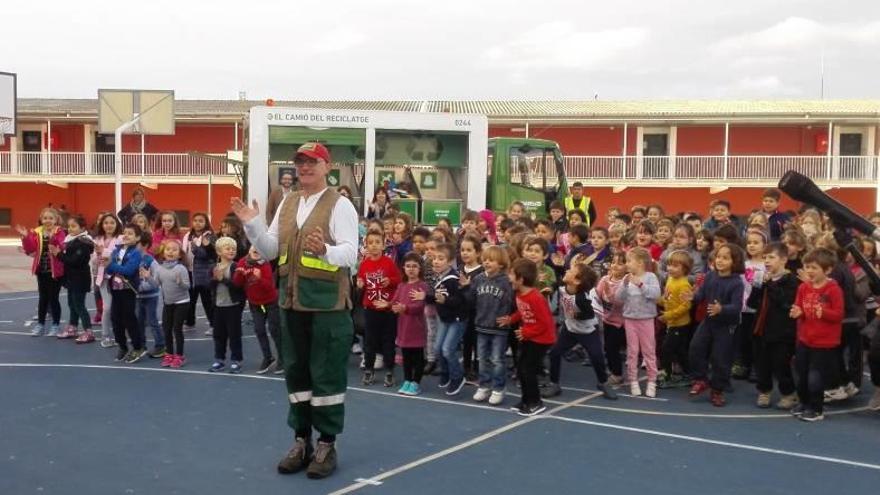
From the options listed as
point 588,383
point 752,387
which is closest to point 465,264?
point 588,383

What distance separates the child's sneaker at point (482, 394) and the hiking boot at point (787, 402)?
8.53 feet

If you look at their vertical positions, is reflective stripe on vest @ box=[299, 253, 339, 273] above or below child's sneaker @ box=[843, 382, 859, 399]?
above

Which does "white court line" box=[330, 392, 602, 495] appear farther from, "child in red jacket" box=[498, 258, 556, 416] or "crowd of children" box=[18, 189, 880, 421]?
"crowd of children" box=[18, 189, 880, 421]

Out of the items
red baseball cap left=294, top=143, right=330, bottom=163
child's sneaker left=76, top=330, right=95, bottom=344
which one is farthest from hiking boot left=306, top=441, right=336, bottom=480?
child's sneaker left=76, top=330, right=95, bottom=344

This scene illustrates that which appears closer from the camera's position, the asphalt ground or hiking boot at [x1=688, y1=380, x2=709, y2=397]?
the asphalt ground

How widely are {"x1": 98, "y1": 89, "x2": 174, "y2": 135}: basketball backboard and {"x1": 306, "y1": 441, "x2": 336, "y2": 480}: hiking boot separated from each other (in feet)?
48.4

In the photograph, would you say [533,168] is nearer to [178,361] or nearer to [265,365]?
[265,365]

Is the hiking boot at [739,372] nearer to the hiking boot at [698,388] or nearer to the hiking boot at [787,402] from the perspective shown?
the hiking boot at [698,388]

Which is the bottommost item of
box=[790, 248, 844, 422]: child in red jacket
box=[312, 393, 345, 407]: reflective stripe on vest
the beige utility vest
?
box=[312, 393, 345, 407]: reflective stripe on vest

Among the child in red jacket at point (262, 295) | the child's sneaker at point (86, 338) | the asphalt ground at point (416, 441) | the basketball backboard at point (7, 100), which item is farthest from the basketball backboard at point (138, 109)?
the child in red jacket at point (262, 295)

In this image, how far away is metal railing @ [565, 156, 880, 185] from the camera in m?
30.4

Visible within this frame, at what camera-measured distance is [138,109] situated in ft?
62.1

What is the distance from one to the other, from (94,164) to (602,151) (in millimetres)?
19492

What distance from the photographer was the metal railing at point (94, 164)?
33.4 meters
